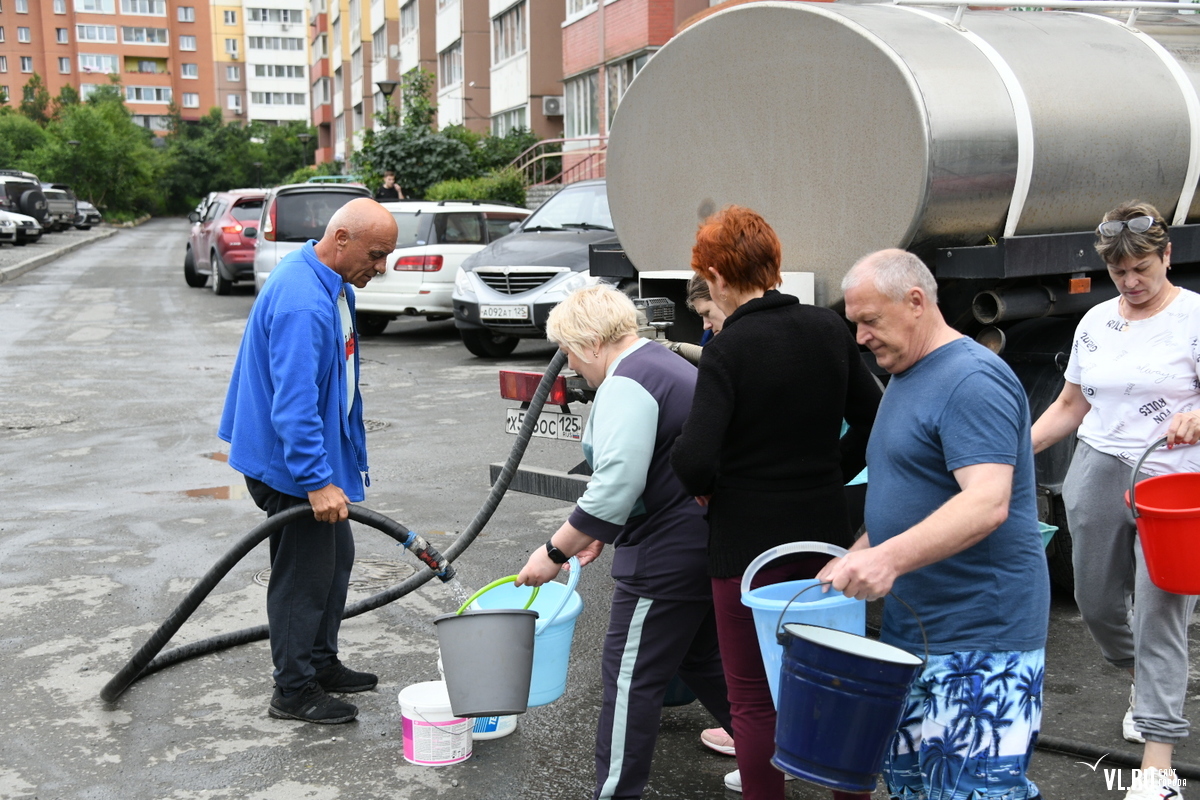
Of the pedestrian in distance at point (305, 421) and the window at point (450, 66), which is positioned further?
the window at point (450, 66)

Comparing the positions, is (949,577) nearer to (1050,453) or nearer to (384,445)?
(1050,453)

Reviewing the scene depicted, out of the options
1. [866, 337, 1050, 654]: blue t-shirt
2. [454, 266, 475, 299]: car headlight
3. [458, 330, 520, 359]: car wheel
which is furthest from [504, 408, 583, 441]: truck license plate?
[458, 330, 520, 359]: car wheel

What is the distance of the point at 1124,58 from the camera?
17.5 feet

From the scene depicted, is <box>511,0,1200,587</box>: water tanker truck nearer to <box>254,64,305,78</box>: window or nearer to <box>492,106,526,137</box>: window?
<box>492,106,526,137</box>: window

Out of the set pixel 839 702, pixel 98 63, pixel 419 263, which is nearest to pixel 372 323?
pixel 419 263

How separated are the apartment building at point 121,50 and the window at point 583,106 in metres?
90.1

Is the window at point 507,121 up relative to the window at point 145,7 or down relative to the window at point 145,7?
down

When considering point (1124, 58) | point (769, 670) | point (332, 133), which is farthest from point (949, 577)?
point (332, 133)

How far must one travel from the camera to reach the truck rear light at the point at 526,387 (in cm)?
584

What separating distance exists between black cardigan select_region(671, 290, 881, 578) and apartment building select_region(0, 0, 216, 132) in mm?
119868

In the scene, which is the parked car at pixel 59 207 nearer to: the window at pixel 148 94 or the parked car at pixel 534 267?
the parked car at pixel 534 267

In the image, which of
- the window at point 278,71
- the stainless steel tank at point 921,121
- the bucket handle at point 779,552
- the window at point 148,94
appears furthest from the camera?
the window at point 148,94

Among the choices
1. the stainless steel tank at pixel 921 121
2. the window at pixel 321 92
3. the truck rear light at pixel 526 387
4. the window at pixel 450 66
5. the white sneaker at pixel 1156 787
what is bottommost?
the white sneaker at pixel 1156 787

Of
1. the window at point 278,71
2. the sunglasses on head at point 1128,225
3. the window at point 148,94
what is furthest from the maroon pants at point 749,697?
the window at point 148,94
